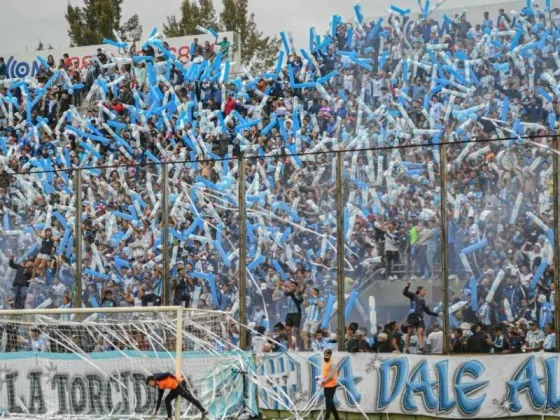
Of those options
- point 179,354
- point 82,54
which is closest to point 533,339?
point 179,354

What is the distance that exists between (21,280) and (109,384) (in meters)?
4.54

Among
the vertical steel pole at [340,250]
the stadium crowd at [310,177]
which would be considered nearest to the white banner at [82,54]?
the stadium crowd at [310,177]

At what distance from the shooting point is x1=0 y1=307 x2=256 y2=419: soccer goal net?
20.1 metres

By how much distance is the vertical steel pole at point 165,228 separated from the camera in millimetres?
22500

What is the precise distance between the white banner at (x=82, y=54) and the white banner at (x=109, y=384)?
16.2 m

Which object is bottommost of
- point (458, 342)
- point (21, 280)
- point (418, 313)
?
point (458, 342)

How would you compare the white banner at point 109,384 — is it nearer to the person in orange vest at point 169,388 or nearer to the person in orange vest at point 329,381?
the person in orange vest at point 169,388

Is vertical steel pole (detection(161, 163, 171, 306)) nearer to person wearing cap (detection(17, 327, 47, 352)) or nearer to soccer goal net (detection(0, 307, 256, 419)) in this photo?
soccer goal net (detection(0, 307, 256, 419))

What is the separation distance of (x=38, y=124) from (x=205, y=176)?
14277 mm

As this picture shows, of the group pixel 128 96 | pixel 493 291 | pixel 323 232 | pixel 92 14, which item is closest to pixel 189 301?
pixel 323 232

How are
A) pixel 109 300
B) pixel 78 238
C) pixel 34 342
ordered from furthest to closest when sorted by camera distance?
pixel 78 238 → pixel 109 300 → pixel 34 342

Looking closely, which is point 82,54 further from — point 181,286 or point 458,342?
point 458,342

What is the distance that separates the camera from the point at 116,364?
67.4 ft

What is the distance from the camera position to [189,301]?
2236cm
